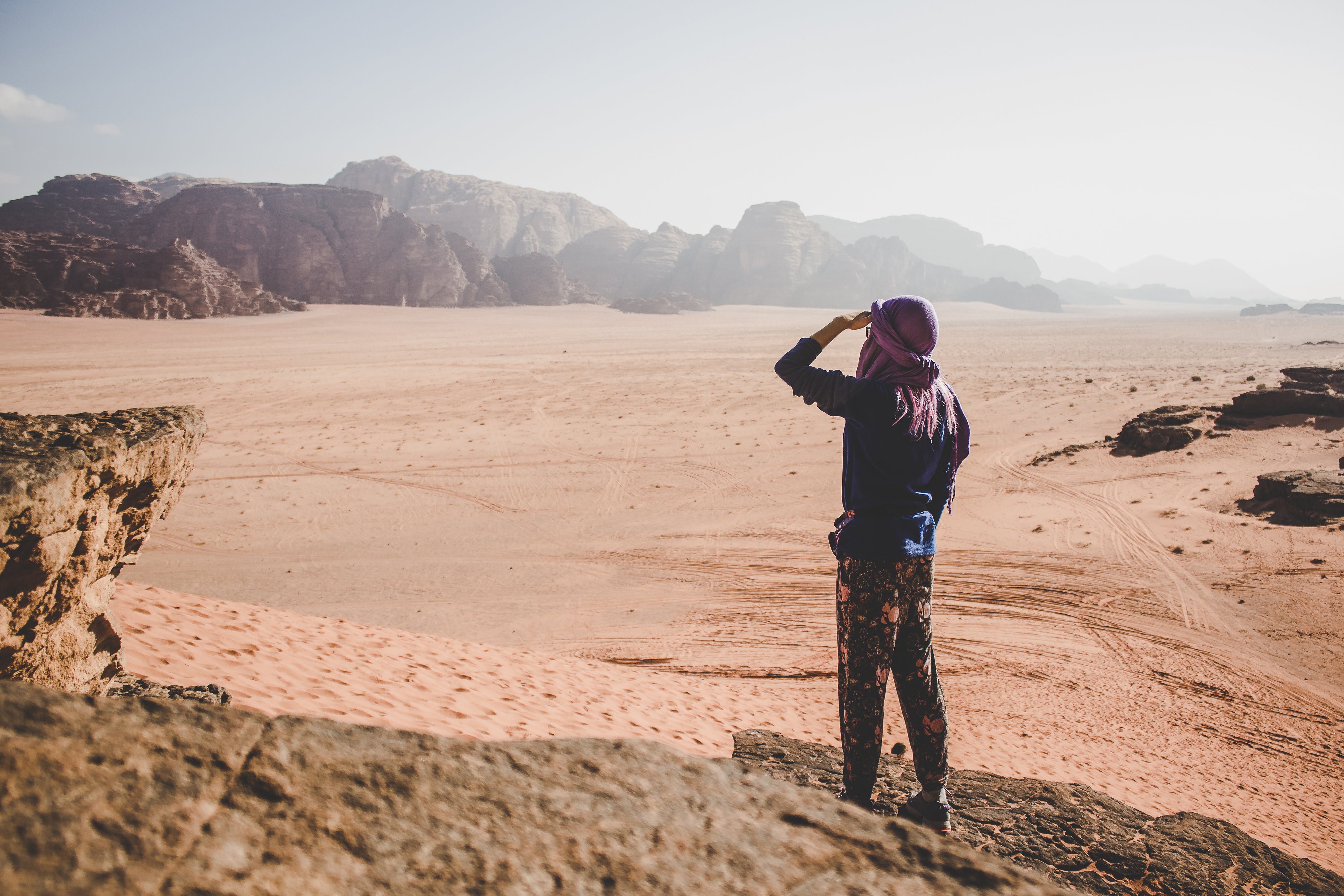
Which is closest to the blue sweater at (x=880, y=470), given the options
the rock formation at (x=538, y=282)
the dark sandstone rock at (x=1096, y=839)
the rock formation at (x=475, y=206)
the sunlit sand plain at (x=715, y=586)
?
the dark sandstone rock at (x=1096, y=839)

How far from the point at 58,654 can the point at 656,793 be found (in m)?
2.81

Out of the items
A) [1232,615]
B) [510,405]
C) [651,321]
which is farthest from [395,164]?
[1232,615]

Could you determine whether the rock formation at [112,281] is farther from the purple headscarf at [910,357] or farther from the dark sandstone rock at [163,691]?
the purple headscarf at [910,357]

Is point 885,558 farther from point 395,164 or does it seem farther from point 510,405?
point 395,164

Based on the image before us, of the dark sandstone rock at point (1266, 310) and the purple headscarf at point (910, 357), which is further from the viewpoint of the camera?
the dark sandstone rock at point (1266, 310)

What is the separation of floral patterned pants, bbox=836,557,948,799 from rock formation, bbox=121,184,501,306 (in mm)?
66400

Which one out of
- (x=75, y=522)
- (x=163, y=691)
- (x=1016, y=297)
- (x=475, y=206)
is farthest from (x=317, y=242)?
(x=1016, y=297)

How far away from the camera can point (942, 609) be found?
21.7 feet

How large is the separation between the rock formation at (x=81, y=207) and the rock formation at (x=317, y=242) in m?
5.04

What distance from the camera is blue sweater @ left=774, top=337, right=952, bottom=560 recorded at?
2.58 metres

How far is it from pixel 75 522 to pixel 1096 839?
414 centimetres

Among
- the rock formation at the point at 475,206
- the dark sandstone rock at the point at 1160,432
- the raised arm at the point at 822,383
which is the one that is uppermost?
the rock formation at the point at 475,206

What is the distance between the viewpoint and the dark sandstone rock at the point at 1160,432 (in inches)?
472

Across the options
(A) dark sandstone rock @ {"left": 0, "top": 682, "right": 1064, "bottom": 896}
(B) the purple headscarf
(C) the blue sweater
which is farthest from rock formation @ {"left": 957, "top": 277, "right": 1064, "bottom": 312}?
(A) dark sandstone rock @ {"left": 0, "top": 682, "right": 1064, "bottom": 896}
